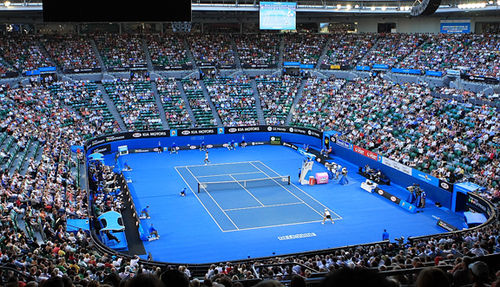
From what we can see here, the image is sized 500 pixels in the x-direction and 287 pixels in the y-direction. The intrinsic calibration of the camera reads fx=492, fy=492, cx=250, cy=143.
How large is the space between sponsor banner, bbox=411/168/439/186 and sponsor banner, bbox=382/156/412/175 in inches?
21.5

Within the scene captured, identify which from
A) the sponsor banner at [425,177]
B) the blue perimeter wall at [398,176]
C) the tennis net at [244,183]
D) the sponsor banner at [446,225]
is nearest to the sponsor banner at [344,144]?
the blue perimeter wall at [398,176]

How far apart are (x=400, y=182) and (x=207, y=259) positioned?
793 inches

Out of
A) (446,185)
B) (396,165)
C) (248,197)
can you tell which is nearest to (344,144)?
(396,165)

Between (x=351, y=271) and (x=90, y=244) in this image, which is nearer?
(x=351, y=271)

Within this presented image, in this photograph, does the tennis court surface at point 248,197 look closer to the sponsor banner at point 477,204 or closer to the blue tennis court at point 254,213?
the blue tennis court at point 254,213

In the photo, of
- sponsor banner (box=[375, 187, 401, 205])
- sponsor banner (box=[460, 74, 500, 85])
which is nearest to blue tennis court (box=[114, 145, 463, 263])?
sponsor banner (box=[375, 187, 401, 205])

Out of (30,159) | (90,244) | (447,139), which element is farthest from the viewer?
(447,139)

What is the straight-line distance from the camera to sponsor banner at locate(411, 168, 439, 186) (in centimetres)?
3605

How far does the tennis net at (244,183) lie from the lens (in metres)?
39.7

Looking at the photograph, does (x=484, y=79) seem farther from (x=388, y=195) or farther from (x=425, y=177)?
(x=388, y=195)

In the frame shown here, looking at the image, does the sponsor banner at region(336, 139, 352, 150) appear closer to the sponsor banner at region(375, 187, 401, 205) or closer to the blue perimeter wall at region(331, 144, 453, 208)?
the blue perimeter wall at region(331, 144, 453, 208)

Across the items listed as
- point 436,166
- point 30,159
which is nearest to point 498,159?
point 436,166

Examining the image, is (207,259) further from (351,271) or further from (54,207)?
(351,271)

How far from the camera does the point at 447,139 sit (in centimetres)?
4081
